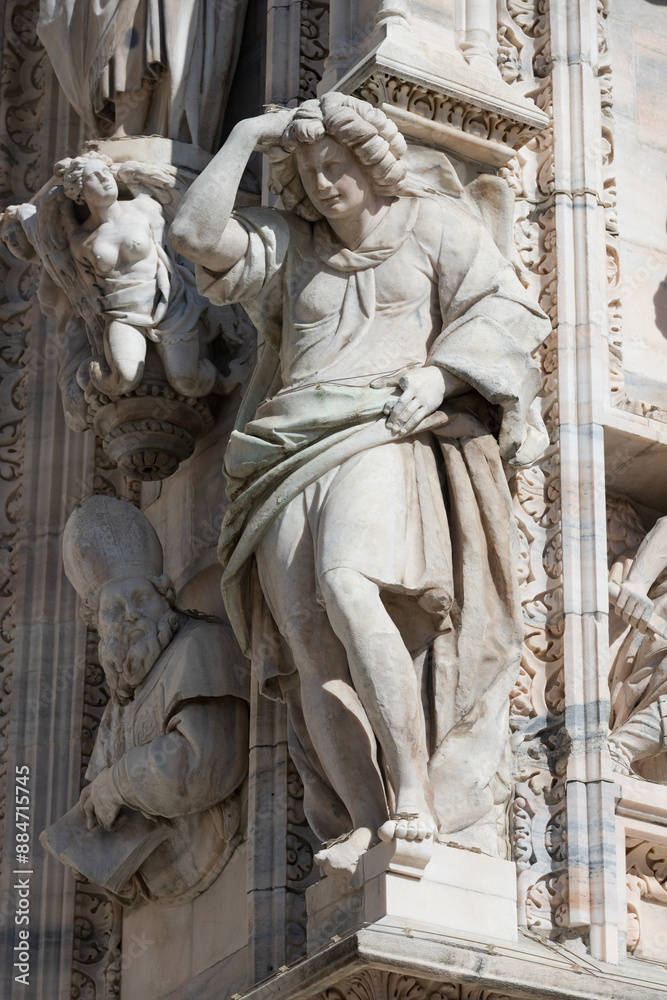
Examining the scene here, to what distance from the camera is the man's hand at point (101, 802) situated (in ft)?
26.0

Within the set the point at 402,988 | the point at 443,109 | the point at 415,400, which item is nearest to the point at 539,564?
the point at 415,400

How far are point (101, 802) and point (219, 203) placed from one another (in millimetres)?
2077

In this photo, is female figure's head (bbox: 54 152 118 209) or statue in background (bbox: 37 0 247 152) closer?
female figure's head (bbox: 54 152 118 209)

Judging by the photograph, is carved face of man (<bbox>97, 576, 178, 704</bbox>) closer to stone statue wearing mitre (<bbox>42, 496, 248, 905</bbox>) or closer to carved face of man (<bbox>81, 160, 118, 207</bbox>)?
stone statue wearing mitre (<bbox>42, 496, 248, 905</bbox>)

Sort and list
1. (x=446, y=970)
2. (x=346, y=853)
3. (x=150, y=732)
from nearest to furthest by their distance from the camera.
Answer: (x=446, y=970) → (x=346, y=853) → (x=150, y=732)

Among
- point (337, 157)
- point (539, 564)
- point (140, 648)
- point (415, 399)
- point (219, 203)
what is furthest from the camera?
point (140, 648)

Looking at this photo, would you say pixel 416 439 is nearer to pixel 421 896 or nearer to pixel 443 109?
pixel 443 109

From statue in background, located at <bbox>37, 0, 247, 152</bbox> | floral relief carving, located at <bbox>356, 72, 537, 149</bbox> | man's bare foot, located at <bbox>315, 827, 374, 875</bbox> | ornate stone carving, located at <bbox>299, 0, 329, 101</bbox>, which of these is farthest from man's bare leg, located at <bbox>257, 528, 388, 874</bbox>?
statue in background, located at <bbox>37, 0, 247, 152</bbox>

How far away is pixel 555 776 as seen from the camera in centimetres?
732

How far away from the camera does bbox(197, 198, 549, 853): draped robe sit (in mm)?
6965

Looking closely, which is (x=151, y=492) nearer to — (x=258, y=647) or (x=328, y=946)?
(x=258, y=647)

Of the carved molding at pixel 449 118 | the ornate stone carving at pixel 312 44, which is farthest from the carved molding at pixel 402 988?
the ornate stone carving at pixel 312 44

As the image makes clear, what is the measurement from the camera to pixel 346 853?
6.64 metres

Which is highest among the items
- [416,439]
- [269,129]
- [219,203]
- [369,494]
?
[269,129]
